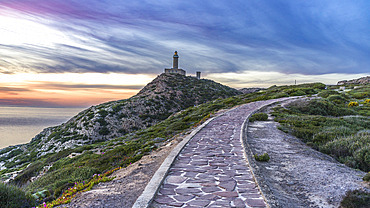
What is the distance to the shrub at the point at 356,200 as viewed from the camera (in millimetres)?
5104

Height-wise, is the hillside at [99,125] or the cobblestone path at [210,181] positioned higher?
the cobblestone path at [210,181]

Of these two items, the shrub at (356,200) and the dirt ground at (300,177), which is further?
the dirt ground at (300,177)

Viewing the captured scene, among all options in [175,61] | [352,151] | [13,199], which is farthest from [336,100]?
[175,61]

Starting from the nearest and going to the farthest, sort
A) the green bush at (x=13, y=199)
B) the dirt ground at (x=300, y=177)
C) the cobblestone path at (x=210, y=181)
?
1. the cobblestone path at (x=210, y=181)
2. the dirt ground at (x=300, y=177)
3. the green bush at (x=13, y=199)

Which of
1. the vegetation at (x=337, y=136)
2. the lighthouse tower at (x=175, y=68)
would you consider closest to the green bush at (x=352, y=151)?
the vegetation at (x=337, y=136)

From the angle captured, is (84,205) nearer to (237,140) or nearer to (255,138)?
(237,140)

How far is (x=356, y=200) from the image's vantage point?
5203 millimetres

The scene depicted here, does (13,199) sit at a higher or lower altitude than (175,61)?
lower

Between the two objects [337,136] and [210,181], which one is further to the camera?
[337,136]

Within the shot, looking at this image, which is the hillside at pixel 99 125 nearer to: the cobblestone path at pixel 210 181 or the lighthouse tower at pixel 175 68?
the cobblestone path at pixel 210 181

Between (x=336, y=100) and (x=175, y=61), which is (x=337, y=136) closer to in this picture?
(x=336, y=100)

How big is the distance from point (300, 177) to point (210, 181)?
130 inches

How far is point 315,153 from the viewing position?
9.71 m

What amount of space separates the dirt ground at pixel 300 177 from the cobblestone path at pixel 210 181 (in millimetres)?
414
